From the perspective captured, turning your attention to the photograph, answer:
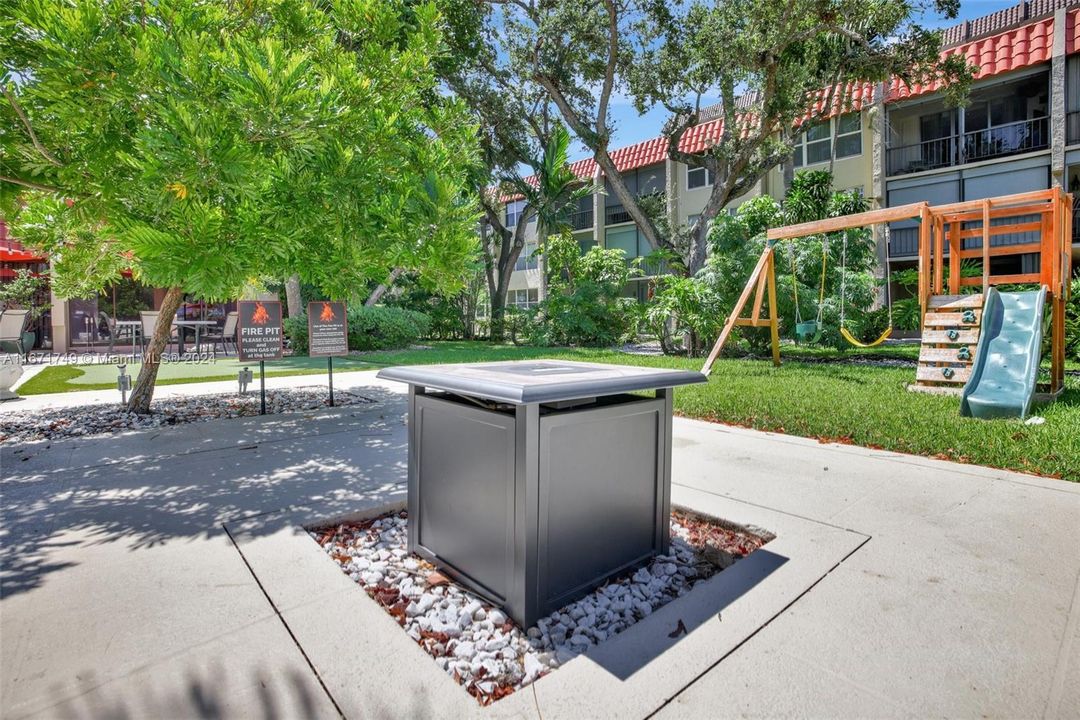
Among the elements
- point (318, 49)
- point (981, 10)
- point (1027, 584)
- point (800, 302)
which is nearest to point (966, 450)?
point (1027, 584)

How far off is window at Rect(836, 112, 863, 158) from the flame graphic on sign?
18.8 metres

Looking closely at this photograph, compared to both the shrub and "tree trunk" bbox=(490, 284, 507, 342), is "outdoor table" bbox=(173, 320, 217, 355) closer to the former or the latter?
the shrub

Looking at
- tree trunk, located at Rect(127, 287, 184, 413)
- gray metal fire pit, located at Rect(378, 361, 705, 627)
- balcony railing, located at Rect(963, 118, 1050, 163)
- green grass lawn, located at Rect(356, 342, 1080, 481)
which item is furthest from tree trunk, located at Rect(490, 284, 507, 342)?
gray metal fire pit, located at Rect(378, 361, 705, 627)

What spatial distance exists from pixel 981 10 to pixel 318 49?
23.1 meters

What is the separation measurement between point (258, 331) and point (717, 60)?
11.7 m

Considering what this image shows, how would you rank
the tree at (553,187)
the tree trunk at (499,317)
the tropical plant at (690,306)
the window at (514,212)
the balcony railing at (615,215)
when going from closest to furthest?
the tropical plant at (690,306), the tree at (553,187), the tree trunk at (499,317), the balcony railing at (615,215), the window at (514,212)

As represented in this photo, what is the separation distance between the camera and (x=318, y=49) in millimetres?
4730

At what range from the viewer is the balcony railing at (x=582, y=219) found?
27622 mm

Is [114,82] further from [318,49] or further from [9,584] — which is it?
[9,584]

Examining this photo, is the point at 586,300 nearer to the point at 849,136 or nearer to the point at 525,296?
the point at 849,136

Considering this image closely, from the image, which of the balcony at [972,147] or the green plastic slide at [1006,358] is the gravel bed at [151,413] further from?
the balcony at [972,147]

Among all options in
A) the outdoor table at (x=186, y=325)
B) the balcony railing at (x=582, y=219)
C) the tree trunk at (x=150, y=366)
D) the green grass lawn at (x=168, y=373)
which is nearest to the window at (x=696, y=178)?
the balcony railing at (x=582, y=219)

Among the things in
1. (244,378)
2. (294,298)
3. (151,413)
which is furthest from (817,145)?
(151,413)

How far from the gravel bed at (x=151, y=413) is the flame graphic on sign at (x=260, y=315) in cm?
104
